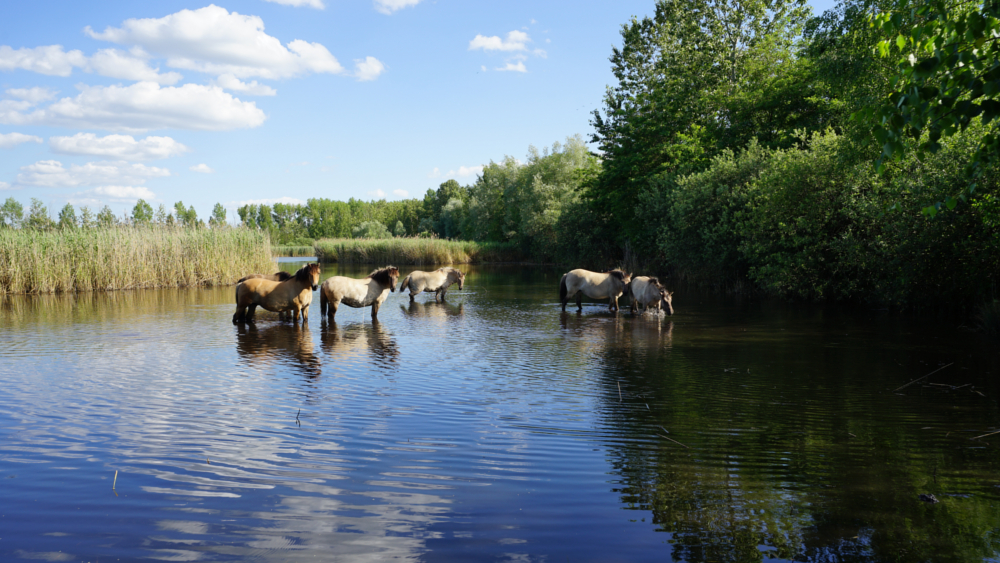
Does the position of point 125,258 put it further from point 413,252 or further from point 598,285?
point 413,252

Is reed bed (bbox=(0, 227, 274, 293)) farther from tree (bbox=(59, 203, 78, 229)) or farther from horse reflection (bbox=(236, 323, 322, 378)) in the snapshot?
horse reflection (bbox=(236, 323, 322, 378))

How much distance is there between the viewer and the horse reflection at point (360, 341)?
11711mm

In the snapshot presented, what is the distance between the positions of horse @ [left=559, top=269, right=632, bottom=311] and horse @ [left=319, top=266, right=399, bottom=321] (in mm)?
5397

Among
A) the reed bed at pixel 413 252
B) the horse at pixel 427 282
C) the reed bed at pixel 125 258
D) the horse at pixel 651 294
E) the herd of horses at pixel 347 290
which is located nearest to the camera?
the herd of horses at pixel 347 290

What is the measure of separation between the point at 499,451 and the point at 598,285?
13596 millimetres

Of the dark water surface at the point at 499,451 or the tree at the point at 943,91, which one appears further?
the dark water surface at the point at 499,451

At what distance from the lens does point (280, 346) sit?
1267cm

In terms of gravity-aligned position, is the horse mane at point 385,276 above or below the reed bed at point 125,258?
below

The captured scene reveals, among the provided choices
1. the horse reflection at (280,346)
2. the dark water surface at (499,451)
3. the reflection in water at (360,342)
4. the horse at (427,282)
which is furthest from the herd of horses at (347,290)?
the horse at (427,282)

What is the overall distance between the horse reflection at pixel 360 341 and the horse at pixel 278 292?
97 centimetres

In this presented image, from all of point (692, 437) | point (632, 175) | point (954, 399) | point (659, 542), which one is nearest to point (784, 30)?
point (632, 175)

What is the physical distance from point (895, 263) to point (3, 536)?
60.3 ft

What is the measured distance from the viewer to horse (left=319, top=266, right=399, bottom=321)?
17.1 meters

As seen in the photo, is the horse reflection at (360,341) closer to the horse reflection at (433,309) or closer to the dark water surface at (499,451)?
the dark water surface at (499,451)
